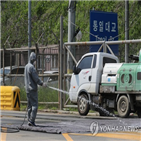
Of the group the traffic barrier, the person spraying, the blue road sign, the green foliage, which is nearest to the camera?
the person spraying

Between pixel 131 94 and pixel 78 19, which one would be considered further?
pixel 78 19

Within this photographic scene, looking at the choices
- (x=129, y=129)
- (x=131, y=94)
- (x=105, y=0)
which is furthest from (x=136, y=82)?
(x=105, y=0)

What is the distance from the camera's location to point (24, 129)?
13469 mm

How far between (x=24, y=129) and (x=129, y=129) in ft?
8.71

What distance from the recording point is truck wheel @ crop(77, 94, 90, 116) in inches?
770

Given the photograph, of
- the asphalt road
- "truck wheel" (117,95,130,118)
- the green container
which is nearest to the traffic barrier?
"truck wheel" (117,95,130,118)

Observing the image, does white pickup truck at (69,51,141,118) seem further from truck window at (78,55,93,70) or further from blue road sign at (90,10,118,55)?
blue road sign at (90,10,118,55)

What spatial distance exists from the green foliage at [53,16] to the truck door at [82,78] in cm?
906

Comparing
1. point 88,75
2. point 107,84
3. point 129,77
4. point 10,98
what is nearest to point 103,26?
point 10,98

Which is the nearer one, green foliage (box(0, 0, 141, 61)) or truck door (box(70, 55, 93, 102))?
truck door (box(70, 55, 93, 102))

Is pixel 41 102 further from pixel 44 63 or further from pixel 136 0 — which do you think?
pixel 136 0

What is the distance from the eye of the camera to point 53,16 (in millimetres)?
35875

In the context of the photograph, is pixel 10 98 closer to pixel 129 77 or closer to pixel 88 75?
pixel 88 75

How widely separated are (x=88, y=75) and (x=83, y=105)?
1151 mm
